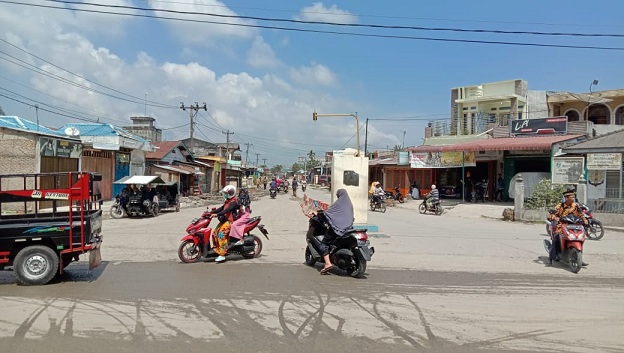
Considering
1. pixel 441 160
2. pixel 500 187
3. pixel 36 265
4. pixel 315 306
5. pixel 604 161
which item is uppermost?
pixel 441 160

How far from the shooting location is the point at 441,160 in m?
29.4

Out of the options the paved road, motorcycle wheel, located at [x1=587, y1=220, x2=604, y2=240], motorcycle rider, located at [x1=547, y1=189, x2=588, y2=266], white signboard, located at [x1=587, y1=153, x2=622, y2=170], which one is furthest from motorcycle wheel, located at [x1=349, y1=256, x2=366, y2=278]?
white signboard, located at [x1=587, y1=153, x2=622, y2=170]

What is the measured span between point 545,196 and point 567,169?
151 cm

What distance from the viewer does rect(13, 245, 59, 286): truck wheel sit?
6863 mm

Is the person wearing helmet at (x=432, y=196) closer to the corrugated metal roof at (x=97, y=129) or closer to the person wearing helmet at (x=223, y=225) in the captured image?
the person wearing helmet at (x=223, y=225)

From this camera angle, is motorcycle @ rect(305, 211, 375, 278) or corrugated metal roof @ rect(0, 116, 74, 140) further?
corrugated metal roof @ rect(0, 116, 74, 140)

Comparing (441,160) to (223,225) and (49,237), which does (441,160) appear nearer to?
(223,225)

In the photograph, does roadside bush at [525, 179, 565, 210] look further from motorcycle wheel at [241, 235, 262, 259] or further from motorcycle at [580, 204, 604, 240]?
motorcycle wheel at [241, 235, 262, 259]

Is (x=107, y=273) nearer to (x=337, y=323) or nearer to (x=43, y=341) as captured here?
(x=43, y=341)

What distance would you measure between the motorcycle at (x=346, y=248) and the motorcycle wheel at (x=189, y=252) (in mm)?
2351

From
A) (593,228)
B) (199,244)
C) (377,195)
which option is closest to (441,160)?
(377,195)

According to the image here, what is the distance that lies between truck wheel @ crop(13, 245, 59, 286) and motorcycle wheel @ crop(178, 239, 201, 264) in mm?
2362

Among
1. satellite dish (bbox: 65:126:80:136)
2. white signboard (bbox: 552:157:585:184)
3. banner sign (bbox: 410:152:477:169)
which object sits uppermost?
satellite dish (bbox: 65:126:80:136)

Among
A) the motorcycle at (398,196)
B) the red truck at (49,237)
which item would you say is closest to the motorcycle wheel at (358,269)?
the red truck at (49,237)
